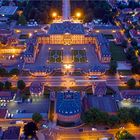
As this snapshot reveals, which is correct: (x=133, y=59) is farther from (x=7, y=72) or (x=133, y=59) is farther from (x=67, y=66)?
(x=7, y=72)

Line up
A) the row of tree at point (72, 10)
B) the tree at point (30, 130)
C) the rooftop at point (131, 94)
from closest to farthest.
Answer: the tree at point (30, 130)
the rooftop at point (131, 94)
the row of tree at point (72, 10)

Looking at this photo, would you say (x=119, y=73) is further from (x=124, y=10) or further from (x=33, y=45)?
(x=124, y=10)

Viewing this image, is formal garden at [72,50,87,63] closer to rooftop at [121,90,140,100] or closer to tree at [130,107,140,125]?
rooftop at [121,90,140,100]

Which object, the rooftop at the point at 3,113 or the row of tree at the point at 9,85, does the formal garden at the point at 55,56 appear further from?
the rooftop at the point at 3,113

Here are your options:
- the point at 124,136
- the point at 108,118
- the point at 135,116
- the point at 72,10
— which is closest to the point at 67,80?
the point at 108,118

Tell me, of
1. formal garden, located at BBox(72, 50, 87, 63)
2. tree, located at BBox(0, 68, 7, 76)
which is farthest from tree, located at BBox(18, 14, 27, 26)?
tree, located at BBox(0, 68, 7, 76)

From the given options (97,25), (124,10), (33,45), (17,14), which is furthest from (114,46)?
(17,14)

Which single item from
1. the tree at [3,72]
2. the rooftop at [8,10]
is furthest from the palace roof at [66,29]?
the rooftop at [8,10]
